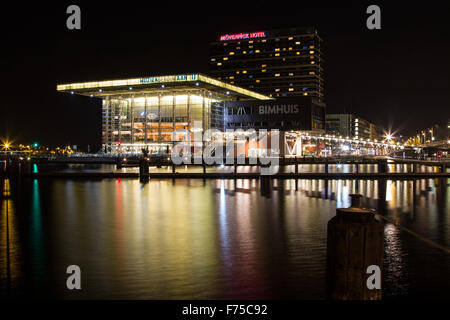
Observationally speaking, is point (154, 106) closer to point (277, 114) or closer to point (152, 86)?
point (152, 86)

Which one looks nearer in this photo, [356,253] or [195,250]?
[356,253]

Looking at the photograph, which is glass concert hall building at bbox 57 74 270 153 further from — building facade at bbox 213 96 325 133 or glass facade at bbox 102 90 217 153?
building facade at bbox 213 96 325 133

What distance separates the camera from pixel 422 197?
66.2ft

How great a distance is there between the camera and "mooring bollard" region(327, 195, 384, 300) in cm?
532

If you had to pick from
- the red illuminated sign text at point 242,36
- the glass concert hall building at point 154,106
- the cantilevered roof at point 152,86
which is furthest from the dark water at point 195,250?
the red illuminated sign text at point 242,36

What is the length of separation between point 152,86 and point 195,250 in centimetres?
8822

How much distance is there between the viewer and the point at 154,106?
343 feet

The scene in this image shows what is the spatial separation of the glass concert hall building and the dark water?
246 ft

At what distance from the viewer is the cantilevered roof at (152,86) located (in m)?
88.4

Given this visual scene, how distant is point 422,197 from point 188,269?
15.9m

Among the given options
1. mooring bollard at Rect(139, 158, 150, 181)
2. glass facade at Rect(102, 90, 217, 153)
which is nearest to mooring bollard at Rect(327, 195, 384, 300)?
mooring bollard at Rect(139, 158, 150, 181)

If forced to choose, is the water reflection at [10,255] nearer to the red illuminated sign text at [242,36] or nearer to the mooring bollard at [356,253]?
the mooring bollard at [356,253]

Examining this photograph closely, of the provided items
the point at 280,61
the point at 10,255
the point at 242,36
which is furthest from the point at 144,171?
the point at 242,36
